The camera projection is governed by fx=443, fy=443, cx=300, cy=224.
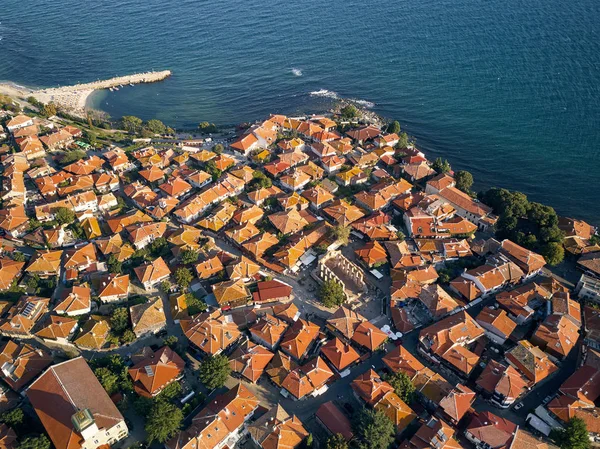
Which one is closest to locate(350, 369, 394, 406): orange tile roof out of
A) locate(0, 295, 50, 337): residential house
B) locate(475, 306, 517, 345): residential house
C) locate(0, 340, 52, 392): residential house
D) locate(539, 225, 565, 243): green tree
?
locate(475, 306, 517, 345): residential house

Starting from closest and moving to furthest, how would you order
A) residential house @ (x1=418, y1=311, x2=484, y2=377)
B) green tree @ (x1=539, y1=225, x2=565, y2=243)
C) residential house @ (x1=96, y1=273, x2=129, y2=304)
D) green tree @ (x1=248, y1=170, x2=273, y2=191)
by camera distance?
residential house @ (x1=418, y1=311, x2=484, y2=377) → residential house @ (x1=96, y1=273, x2=129, y2=304) → green tree @ (x1=539, y1=225, x2=565, y2=243) → green tree @ (x1=248, y1=170, x2=273, y2=191)

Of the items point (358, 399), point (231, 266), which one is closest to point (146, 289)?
point (231, 266)

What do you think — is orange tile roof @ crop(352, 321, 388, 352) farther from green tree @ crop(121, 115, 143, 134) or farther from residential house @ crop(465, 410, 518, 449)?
green tree @ crop(121, 115, 143, 134)

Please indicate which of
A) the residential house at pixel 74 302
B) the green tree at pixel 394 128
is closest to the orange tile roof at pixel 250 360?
the residential house at pixel 74 302

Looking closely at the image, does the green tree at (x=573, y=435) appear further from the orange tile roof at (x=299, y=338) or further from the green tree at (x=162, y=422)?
the green tree at (x=162, y=422)

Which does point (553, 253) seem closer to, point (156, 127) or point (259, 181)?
point (259, 181)
